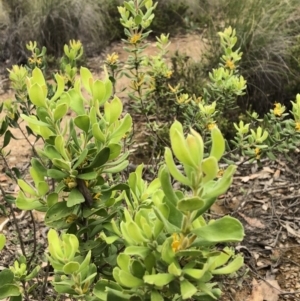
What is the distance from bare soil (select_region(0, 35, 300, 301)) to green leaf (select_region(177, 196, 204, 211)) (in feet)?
5.34

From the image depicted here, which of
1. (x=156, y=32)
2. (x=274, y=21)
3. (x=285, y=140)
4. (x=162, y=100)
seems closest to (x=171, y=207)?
(x=285, y=140)

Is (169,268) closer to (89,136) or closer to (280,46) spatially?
(89,136)

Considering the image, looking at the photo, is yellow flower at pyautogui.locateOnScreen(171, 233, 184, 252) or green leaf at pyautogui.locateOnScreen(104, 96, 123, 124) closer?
yellow flower at pyautogui.locateOnScreen(171, 233, 184, 252)

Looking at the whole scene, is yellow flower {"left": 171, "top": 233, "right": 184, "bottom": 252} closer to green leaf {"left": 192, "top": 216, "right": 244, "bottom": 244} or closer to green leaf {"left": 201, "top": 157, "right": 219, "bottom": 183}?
green leaf {"left": 192, "top": 216, "right": 244, "bottom": 244}

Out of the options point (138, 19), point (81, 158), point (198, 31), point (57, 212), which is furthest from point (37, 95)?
point (198, 31)

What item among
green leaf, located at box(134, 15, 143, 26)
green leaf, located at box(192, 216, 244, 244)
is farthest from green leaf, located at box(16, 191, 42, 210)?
green leaf, located at box(134, 15, 143, 26)

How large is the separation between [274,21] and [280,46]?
1.11 ft

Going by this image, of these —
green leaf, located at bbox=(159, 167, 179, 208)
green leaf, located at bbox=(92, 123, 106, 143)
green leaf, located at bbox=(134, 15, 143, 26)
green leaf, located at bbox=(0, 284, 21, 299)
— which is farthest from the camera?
green leaf, located at bbox=(134, 15, 143, 26)

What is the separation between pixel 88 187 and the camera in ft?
3.69

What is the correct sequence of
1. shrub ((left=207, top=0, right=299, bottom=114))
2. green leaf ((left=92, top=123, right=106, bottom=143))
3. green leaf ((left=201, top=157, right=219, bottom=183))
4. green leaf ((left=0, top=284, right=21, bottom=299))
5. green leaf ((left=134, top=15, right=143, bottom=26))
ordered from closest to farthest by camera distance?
green leaf ((left=201, top=157, right=219, bottom=183)), green leaf ((left=92, top=123, right=106, bottom=143)), green leaf ((left=0, top=284, right=21, bottom=299)), green leaf ((left=134, top=15, right=143, bottom=26)), shrub ((left=207, top=0, right=299, bottom=114))

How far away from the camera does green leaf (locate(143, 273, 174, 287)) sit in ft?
2.67

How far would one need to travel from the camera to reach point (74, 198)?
40.8 inches

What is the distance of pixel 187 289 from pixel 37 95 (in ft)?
1.68

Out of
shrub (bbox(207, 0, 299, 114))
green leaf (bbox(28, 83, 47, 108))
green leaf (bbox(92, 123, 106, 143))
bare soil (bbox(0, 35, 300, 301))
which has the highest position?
green leaf (bbox(28, 83, 47, 108))
